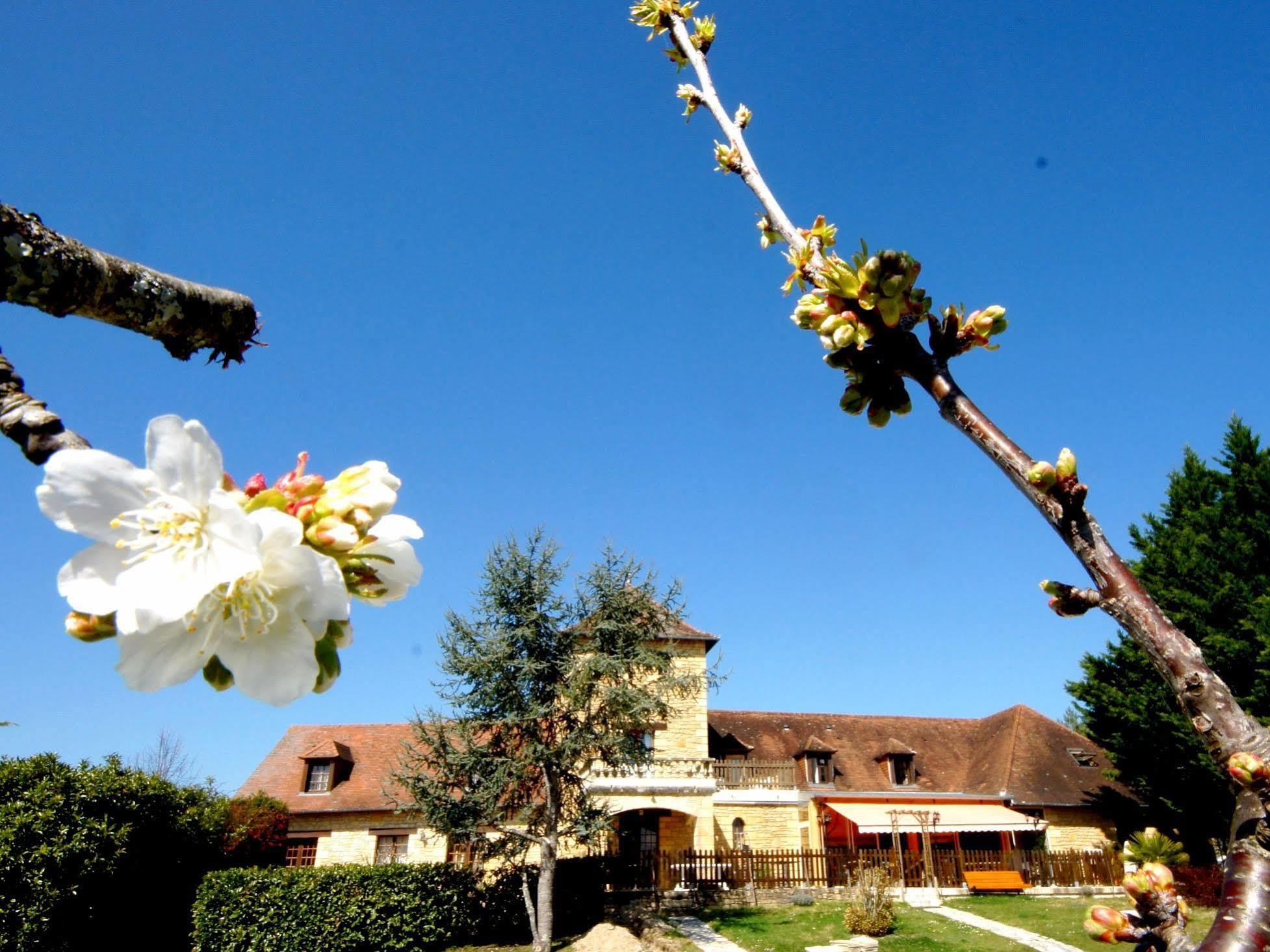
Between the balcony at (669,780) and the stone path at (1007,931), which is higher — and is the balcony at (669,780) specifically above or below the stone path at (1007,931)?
above

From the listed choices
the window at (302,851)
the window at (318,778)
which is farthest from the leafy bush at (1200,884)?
the window at (318,778)

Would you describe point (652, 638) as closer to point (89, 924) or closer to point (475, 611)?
point (475, 611)

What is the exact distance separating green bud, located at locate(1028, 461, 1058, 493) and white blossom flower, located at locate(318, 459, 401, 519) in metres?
0.92

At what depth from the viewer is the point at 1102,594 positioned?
3.89ft

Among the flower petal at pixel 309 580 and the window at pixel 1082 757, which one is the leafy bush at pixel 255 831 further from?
the window at pixel 1082 757

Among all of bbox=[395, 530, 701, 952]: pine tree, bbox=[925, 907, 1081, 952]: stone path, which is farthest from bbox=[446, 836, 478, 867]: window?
bbox=[925, 907, 1081, 952]: stone path

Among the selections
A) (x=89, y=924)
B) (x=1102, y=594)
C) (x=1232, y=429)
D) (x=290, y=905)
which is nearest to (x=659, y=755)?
(x=290, y=905)

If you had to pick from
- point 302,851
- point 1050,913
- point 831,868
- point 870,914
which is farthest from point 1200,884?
point 302,851

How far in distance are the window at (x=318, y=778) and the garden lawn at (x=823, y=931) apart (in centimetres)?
1267

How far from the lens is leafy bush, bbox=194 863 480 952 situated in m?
15.2

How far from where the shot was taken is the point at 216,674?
869mm

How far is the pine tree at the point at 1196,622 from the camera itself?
61.7 feet

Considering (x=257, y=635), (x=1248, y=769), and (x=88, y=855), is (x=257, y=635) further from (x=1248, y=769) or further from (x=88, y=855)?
(x=88, y=855)

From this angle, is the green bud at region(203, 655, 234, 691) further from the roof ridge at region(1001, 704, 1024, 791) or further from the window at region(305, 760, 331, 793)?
the roof ridge at region(1001, 704, 1024, 791)
